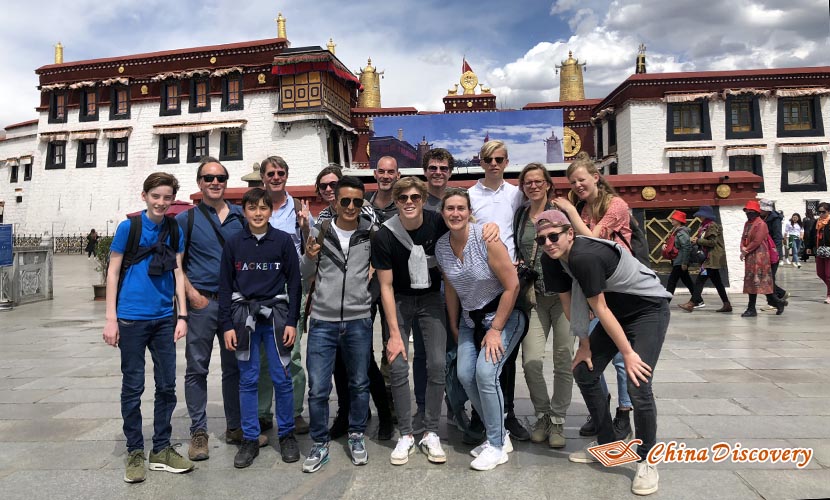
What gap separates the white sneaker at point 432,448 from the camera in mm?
3625

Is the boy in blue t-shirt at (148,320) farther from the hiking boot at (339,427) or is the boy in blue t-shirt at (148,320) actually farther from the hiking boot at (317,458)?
the hiking boot at (339,427)

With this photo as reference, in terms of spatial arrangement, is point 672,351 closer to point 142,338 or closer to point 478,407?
point 478,407

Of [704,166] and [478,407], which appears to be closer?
[478,407]

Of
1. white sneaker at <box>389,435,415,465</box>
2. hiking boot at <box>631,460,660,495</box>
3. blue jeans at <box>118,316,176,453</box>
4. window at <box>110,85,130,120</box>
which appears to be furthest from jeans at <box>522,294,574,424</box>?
window at <box>110,85,130,120</box>

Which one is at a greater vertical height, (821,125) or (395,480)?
(821,125)

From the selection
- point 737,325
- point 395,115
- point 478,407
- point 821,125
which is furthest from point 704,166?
point 478,407

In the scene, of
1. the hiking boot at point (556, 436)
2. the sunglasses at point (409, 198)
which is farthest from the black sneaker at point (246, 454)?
the hiking boot at point (556, 436)

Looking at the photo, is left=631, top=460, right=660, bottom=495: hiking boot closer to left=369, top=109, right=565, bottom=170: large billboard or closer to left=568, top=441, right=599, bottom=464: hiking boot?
left=568, top=441, right=599, bottom=464: hiking boot

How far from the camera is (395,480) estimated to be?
3410mm

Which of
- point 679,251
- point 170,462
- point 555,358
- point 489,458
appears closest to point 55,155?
point 679,251

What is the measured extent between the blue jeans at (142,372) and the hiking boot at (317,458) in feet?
3.29

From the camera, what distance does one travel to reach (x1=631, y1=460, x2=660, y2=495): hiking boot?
312 centimetres

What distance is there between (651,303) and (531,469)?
1333 mm

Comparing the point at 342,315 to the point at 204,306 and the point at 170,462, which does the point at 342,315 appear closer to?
the point at 204,306
